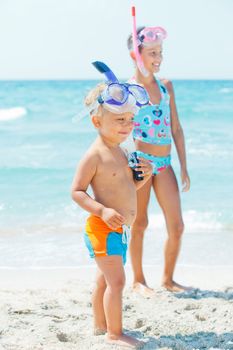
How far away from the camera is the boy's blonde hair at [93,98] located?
3.79m

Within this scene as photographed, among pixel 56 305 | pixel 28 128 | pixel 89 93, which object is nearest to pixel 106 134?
pixel 89 93

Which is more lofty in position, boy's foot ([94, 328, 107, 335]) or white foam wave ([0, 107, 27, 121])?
boy's foot ([94, 328, 107, 335])

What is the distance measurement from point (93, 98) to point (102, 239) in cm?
76

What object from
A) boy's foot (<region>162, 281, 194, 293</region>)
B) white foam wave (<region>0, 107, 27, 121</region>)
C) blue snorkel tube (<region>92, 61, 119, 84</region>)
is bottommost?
white foam wave (<region>0, 107, 27, 121</region>)

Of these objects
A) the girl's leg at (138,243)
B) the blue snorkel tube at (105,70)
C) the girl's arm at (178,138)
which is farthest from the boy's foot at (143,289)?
the blue snorkel tube at (105,70)

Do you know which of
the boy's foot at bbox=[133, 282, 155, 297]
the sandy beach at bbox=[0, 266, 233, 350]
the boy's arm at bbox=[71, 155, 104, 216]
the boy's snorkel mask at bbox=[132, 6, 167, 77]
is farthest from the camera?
the boy's foot at bbox=[133, 282, 155, 297]

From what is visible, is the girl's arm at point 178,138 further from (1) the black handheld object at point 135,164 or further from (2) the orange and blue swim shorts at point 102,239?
(2) the orange and blue swim shorts at point 102,239

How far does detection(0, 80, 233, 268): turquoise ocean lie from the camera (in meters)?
6.57

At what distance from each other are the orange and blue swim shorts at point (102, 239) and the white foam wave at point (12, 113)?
19193mm

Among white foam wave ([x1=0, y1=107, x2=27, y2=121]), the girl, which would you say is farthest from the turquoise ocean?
white foam wave ([x1=0, y1=107, x2=27, y2=121])

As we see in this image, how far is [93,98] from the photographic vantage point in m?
3.80

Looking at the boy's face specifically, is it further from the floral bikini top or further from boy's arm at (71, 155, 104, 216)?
the floral bikini top

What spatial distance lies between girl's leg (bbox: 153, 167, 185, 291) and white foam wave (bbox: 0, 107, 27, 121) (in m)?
17.9

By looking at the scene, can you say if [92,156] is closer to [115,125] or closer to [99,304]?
[115,125]
